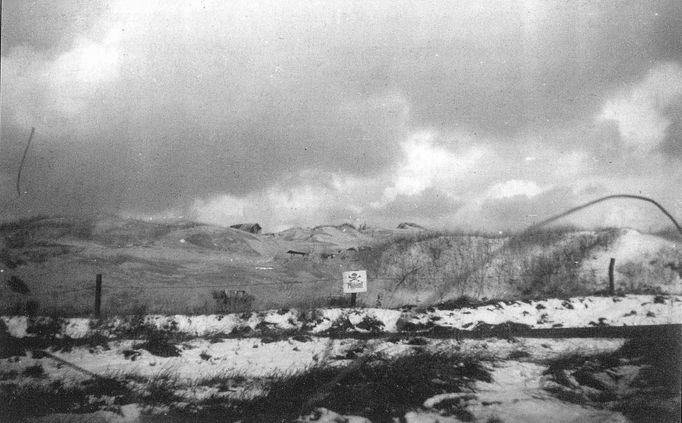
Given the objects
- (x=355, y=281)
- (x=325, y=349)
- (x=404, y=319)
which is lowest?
(x=325, y=349)

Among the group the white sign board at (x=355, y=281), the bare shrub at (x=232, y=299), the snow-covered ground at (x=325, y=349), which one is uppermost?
the white sign board at (x=355, y=281)


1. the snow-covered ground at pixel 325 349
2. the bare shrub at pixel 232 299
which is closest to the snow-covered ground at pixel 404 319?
the snow-covered ground at pixel 325 349

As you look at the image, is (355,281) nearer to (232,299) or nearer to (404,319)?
(404,319)

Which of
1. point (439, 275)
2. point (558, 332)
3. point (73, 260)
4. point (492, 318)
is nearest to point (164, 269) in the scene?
point (73, 260)

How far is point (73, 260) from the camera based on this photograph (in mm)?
27969

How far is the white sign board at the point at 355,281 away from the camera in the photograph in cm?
1446

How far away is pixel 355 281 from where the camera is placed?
14.5 m

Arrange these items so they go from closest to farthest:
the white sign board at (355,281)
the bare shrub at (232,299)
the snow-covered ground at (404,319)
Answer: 1. the snow-covered ground at (404,319)
2. the white sign board at (355,281)
3. the bare shrub at (232,299)

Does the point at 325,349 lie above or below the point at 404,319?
below

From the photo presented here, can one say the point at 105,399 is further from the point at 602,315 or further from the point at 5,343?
the point at 602,315

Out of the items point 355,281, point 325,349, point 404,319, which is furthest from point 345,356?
point 355,281

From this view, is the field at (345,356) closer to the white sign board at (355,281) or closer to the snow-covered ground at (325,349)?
the snow-covered ground at (325,349)

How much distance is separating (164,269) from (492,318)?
851 inches

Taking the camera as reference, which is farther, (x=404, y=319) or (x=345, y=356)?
(x=404, y=319)
